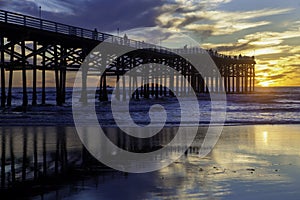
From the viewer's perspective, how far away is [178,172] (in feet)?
24.5

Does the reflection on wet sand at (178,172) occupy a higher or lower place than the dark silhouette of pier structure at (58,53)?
lower

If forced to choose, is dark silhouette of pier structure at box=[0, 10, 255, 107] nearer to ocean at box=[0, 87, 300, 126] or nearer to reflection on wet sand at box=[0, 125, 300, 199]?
ocean at box=[0, 87, 300, 126]

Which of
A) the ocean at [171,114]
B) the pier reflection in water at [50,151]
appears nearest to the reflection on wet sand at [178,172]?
the pier reflection in water at [50,151]

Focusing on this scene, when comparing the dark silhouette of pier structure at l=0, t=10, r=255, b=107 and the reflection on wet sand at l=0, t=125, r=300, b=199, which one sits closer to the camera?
the reflection on wet sand at l=0, t=125, r=300, b=199

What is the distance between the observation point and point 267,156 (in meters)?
9.30

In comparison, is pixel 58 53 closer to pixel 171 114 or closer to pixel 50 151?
pixel 171 114

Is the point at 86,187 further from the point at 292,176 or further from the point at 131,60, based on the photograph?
the point at 131,60

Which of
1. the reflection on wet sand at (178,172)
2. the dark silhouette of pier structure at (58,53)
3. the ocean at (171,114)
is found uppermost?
the dark silhouette of pier structure at (58,53)

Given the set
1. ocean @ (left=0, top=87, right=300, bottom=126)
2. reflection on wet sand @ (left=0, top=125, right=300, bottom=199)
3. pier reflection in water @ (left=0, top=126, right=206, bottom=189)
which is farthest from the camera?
ocean @ (left=0, top=87, right=300, bottom=126)

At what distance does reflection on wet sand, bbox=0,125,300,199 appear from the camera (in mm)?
6023

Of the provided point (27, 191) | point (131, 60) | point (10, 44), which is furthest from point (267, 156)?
point (131, 60)

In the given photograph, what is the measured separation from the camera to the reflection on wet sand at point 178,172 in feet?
19.8

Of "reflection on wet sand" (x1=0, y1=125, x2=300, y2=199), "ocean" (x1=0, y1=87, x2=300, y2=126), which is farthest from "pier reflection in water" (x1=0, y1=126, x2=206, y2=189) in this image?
"ocean" (x1=0, y1=87, x2=300, y2=126)

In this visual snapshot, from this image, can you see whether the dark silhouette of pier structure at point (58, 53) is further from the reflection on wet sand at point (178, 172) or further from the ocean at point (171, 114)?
the reflection on wet sand at point (178, 172)
